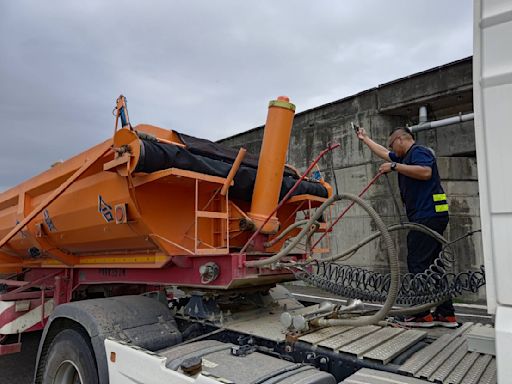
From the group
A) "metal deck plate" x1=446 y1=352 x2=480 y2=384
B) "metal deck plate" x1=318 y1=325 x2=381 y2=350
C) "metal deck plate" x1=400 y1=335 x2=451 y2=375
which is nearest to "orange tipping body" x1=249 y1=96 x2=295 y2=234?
"metal deck plate" x1=318 y1=325 x2=381 y2=350

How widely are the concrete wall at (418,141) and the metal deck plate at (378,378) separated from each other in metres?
5.90

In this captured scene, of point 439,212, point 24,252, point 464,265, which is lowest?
point 464,265

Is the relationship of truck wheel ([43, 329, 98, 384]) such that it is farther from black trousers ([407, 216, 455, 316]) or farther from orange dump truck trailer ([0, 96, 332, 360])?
black trousers ([407, 216, 455, 316])

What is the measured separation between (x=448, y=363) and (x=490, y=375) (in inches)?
9.4

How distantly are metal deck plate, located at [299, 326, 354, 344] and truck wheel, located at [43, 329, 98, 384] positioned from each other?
166cm

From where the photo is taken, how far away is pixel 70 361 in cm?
330

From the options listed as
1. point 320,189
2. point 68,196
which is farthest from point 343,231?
point 68,196

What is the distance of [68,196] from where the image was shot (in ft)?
14.1

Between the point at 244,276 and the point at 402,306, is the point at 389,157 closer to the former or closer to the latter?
the point at 402,306

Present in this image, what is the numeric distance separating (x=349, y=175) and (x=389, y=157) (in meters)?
5.94

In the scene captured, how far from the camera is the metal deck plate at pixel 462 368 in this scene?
2009mm

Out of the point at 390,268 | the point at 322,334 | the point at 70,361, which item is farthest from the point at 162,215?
the point at 390,268

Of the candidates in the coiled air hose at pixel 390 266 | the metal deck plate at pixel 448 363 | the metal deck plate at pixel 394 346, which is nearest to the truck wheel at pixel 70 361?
the coiled air hose at pixel 390 266

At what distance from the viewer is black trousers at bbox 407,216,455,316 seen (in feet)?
11.3
